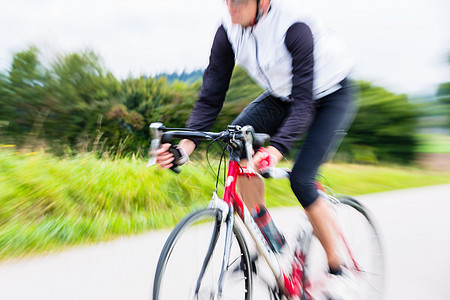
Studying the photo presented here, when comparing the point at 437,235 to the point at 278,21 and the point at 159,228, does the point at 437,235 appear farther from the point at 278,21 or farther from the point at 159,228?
the point at 278,21

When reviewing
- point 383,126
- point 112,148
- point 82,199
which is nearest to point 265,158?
point 82,199

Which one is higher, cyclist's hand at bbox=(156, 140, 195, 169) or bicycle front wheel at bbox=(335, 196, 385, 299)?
cyclist's hand at bbox=(156, 140, 195, 169)

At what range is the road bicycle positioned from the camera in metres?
1.87

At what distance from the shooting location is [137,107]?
12102 millimetres

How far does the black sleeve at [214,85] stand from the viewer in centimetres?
244

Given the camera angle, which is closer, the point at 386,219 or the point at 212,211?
the point at 212,211

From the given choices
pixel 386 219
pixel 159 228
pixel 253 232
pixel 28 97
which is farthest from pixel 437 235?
pixel 28 97

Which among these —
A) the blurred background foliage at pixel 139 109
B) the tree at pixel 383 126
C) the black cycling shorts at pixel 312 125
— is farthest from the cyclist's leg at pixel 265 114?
the tree at pixel 383 126

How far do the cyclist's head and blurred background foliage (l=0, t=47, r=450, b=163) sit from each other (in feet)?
25.0

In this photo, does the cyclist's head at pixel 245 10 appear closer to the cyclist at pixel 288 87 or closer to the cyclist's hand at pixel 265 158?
the cyclist at pixel 288 87

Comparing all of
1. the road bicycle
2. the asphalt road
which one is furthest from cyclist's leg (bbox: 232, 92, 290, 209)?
the asphalt road

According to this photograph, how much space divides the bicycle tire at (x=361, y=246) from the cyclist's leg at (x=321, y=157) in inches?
7.3

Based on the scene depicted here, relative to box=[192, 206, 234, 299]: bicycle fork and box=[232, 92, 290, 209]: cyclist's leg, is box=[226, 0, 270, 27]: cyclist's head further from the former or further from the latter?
box=[192, 206, 234, 299]: bicycle fork

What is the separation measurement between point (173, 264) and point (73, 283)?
1.46 meters
